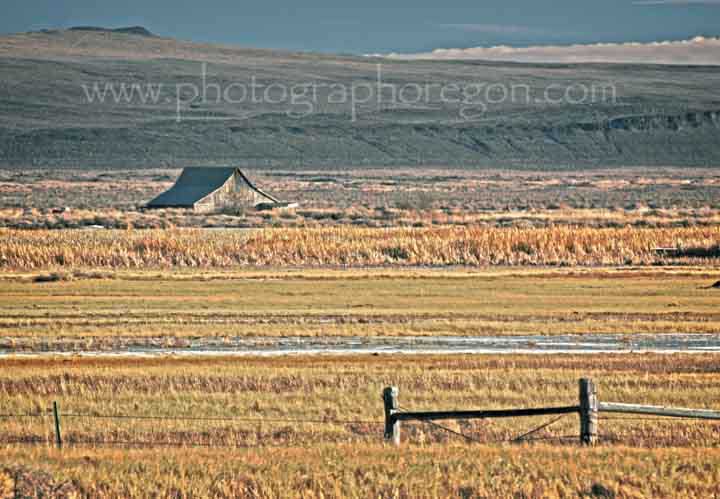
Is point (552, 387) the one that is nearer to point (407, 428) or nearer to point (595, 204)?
point (407, 428)

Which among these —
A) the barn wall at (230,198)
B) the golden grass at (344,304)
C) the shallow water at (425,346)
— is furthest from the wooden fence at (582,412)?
the barn wall at (230,198)

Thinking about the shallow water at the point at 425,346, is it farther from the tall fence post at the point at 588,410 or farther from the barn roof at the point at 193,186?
the barn roof at the point at 193,186

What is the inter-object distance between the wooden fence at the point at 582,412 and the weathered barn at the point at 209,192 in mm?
55351

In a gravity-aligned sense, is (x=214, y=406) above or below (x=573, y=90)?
below

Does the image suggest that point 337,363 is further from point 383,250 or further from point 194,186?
point 194,186

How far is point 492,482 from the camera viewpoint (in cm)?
1225

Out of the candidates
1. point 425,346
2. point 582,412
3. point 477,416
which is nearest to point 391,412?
point 477,416

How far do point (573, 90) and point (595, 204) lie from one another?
11088 cm

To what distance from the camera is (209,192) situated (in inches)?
2714

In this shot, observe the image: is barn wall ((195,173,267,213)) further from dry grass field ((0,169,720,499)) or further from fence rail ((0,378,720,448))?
fence rail ((0,378,720,448))

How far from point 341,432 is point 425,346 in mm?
7781

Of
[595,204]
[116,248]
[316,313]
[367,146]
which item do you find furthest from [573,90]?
[316,313]

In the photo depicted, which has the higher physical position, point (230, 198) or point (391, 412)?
point (230, 198)

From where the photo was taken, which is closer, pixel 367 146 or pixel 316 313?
pixel 316 313
